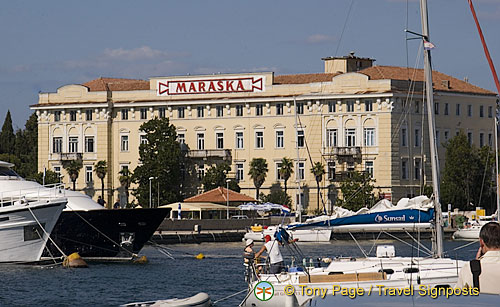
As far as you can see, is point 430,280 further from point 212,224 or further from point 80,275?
point 212,224

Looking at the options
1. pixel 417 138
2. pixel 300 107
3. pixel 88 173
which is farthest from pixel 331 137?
pixel 88 173

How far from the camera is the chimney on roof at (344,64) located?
119m

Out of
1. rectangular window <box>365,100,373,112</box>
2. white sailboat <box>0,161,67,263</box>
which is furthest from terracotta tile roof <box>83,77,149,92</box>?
white sailboat <box>0,161,67,263</box>

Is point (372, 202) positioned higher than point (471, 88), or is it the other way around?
Answer: point (471, 88)

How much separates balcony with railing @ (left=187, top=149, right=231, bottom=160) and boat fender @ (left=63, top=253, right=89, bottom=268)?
65.9 meters

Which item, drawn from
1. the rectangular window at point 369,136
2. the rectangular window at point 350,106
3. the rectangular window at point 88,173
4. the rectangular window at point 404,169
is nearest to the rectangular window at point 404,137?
the rectangular window at point 404,169

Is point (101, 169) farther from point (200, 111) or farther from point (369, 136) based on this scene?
point (369, 136)

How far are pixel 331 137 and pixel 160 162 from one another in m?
16.2

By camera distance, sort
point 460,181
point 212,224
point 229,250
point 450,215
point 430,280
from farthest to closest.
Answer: point 460,181 → point 450,215 → point 212,224 → point 229,250 → point 430,280

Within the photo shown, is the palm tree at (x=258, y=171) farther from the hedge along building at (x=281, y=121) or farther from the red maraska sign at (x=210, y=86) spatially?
the red maraska sign at (x=210, y=86)

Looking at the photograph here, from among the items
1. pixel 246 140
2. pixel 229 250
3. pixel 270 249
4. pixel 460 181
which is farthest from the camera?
pixel 246 140

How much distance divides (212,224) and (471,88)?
40.0 meters

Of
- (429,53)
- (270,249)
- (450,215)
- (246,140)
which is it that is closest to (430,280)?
(270,249)

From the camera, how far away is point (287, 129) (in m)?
115
